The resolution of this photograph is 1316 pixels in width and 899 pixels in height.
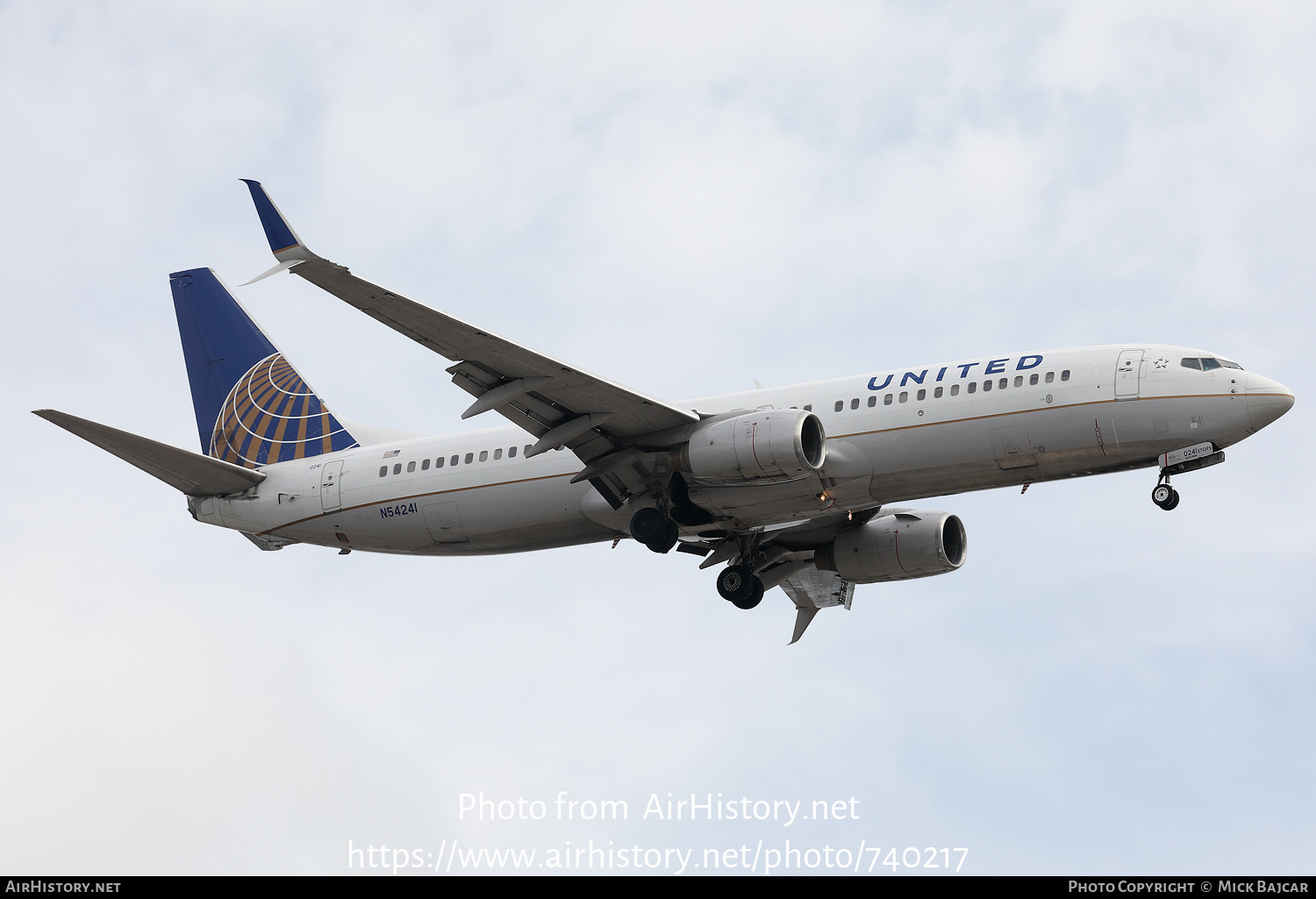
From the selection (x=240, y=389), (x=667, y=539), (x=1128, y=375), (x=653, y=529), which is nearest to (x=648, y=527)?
(x=653, y=529)

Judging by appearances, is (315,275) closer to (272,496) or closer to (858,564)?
(272,496)

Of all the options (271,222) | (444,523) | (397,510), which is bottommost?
(444,523)

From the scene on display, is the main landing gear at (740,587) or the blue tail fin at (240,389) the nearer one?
the main landing gear at (740,587)

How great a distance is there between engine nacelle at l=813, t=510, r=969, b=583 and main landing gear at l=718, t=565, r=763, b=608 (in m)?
1.99

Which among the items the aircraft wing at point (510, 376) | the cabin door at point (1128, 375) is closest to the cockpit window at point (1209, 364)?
the cabin door at point (1128, 375)

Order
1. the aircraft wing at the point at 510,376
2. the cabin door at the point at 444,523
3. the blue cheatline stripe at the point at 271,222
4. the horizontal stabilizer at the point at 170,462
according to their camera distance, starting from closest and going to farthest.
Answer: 1. the blue cheatline stripe at the point at 271,222
2. the aircraft wing at the point at 510,376
3. the horizontal stabilizer at the point at 170,462
4. the cabin door at the point at 444,523

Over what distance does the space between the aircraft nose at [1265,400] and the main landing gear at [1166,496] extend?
2026 millimetres

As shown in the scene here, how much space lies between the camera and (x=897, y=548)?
36.7 metres

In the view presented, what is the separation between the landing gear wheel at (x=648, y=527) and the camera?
32094 mm

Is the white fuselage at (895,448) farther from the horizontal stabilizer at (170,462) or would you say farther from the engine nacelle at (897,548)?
the engine nacelle at (897,548)

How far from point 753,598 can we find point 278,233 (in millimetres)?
15844

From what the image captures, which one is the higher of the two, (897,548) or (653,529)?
(897,548)

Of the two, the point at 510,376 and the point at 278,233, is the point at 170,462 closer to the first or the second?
the point at 510,376
